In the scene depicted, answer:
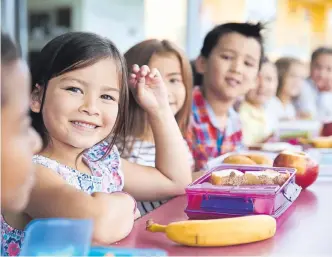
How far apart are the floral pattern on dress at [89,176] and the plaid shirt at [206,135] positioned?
0.89 meters

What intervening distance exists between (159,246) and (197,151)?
54.3 inches

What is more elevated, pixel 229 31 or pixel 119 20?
pixel 229 31

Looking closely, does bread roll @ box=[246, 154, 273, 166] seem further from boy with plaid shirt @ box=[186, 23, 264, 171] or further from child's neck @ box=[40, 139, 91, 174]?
boy with plaid shirt @ box=[186, 23, 264, 171]

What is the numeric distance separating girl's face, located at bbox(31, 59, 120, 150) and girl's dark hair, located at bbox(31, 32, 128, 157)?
13 millimetres

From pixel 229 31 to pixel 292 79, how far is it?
1.83m

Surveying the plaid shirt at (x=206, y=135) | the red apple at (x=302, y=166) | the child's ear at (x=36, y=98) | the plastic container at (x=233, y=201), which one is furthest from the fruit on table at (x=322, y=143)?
the child's ear at (x=36, y=98)

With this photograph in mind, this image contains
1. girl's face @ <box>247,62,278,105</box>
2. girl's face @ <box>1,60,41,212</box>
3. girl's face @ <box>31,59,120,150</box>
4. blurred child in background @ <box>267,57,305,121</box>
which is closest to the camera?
girl's face @ <box>1,60,41,212</box>

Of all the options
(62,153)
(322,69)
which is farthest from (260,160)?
(322,69)

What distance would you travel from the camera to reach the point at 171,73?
1.84m

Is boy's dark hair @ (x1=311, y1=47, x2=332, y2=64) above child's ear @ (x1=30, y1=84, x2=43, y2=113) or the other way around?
the other way around

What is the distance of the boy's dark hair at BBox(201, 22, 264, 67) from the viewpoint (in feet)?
7.23

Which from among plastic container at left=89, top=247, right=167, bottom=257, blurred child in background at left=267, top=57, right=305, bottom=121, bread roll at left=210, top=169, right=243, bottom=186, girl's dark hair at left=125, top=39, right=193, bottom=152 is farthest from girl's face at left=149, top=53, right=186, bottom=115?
blurred child in background at left=267, top=57, right=305, bottom=121

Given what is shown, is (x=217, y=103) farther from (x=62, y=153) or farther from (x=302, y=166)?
(x=62, y=153)

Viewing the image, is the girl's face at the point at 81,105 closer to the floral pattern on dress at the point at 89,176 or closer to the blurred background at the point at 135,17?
the floral pattern on dress at the point at 89,176
